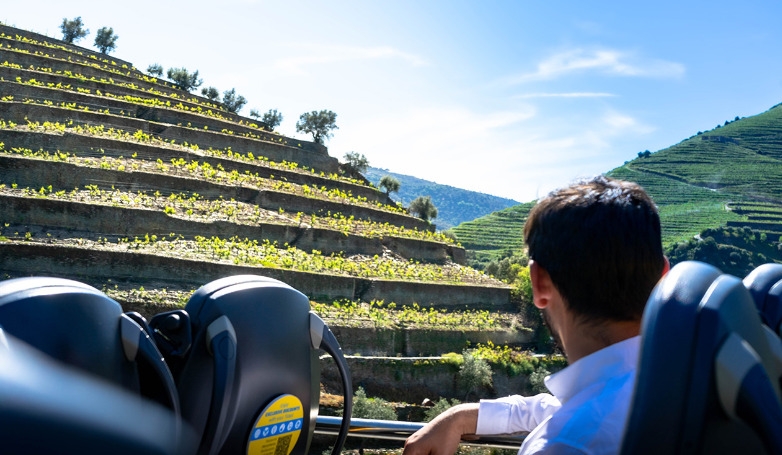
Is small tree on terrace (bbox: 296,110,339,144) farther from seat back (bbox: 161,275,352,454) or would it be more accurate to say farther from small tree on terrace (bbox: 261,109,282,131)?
seat back (bbox: 161,275,352,454)

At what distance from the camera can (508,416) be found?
1.97 metres

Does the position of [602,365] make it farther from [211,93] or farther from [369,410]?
[211,93]

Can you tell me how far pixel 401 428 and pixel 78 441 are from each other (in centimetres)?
172

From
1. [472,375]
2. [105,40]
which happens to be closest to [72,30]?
[105,40]

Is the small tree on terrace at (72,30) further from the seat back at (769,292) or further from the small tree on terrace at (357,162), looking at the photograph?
the seat back at (769,292)

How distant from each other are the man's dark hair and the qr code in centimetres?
97

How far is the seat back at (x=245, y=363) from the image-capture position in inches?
64.7

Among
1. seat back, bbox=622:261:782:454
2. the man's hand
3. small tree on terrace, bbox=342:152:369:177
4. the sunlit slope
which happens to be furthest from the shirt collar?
the sunlit slope

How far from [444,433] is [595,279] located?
0.89m

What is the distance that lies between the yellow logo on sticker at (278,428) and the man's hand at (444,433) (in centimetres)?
31

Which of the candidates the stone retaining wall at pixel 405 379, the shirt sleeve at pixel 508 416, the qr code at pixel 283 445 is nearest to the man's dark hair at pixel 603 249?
the shirt sleeve at pixel 508 416

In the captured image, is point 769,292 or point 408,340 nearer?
point 769,292

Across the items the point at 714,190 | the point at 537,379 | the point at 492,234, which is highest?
the point at 714,190

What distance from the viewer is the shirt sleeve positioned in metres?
1.96
